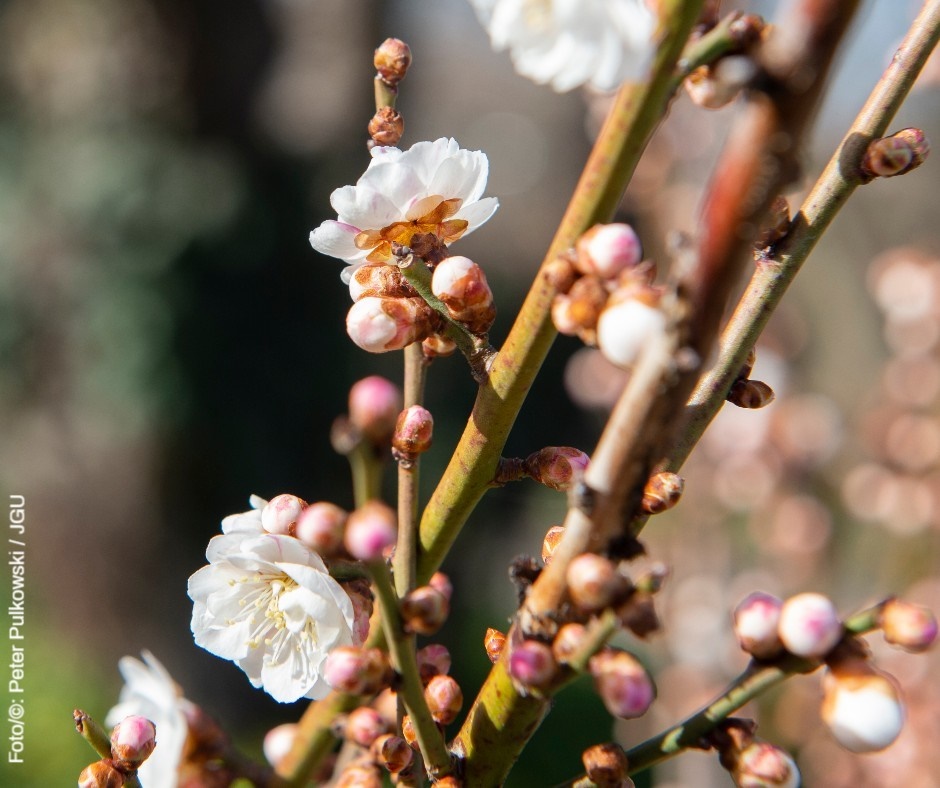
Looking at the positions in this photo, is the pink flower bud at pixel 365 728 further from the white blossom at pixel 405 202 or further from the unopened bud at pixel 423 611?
the white blossom at pixel 405 202

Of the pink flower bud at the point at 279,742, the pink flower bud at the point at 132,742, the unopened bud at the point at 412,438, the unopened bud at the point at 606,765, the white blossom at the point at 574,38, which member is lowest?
the pink flower bud at the point at 279,742

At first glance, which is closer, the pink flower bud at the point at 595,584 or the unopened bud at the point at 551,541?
the pink flower bud at the point at 595,584

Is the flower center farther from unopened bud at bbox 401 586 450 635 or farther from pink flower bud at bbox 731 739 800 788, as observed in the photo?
pink flower bud at bbox 731 739 800 788

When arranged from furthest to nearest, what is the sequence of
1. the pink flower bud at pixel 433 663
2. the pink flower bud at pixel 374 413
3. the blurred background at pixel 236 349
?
the blurred background at pixel 236 349, the pink flower bud at pixel 433 663, the pink flower bud at pixel 374 413

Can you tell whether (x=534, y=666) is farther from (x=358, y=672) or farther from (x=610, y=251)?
(x=610, y=251)

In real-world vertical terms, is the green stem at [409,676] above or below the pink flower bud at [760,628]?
below

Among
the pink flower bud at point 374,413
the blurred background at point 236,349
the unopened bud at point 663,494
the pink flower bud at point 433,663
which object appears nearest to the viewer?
the pink flower bud at point 374,413

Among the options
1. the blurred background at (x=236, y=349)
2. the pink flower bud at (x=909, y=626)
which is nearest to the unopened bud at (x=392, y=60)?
the pink flower bud at (x=909, y=626)
